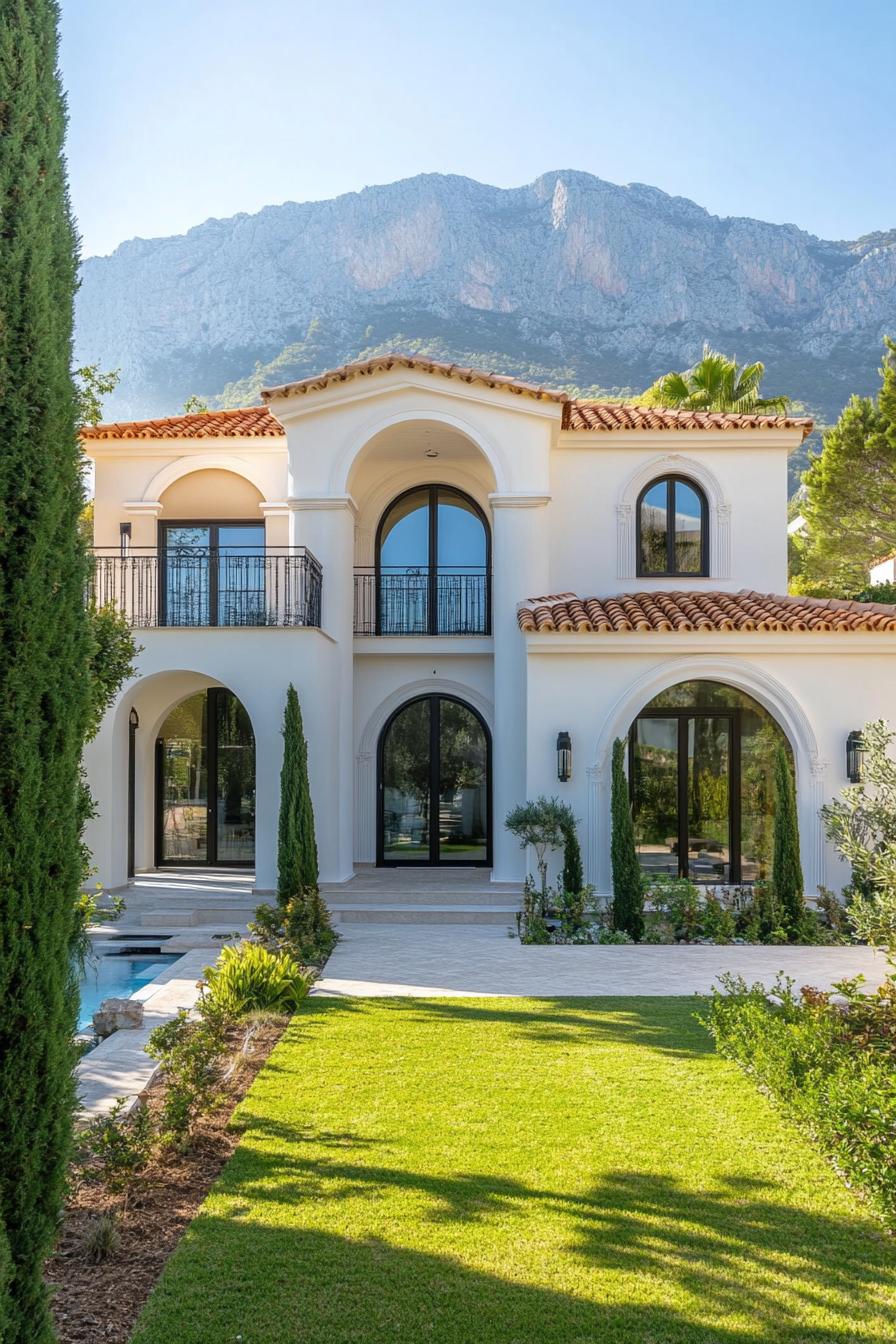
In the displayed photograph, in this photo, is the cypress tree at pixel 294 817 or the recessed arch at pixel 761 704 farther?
the recessed arch at pixel 761 704

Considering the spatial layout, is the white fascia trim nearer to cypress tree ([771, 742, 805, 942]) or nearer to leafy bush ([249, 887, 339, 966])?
cypress tree ([771, 742, 805, 942])

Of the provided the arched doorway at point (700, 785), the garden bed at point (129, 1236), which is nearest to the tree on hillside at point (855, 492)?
the arched doorway at point (700, 785)

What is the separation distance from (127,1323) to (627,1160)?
3.21 metres

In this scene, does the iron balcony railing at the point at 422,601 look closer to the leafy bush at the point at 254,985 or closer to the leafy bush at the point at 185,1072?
the leafy bush at the point at 254,985

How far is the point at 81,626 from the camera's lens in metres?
4.55

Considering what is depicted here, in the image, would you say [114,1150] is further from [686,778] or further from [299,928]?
[686,778]

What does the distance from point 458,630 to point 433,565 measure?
1450mm

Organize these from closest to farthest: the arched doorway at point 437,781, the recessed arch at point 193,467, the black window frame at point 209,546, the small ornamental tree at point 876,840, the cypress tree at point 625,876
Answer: the small ornamental tree at point 876,840 < the cypress tree at point 625,876 < the black window frame at point 209,546 < the recessed arch at point 193,467 < the arched doorway at point 437,781

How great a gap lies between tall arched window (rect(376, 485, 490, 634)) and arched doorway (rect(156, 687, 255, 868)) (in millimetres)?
3480

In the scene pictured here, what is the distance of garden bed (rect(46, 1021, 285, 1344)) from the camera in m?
4.67

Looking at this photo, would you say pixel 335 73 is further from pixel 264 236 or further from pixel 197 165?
pixel 264 236

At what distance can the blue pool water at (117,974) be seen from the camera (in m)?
12.2

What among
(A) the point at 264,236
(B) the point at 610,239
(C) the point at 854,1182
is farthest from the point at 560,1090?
(A) the point at 264,236

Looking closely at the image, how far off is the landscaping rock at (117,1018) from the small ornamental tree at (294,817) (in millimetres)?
4650
